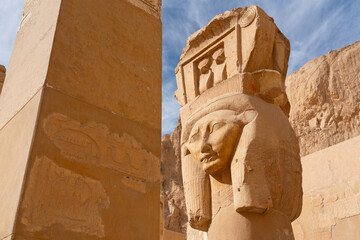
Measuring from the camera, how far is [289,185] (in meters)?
2.96

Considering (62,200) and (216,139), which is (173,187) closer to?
(216,139)

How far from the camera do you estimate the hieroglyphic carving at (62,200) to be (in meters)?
1.49

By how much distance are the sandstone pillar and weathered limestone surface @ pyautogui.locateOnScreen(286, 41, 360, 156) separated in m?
8.54

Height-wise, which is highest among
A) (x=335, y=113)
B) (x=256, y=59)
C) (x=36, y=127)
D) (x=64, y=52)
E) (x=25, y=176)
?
(x=335, y=113)

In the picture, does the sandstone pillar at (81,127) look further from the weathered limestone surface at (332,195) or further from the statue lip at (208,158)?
the weathered limestone surface at (332,195)

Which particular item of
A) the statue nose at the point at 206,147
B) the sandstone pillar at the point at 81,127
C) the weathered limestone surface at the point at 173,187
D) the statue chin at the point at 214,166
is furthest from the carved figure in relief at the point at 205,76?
the weathered limestone surface at the point at 173,187

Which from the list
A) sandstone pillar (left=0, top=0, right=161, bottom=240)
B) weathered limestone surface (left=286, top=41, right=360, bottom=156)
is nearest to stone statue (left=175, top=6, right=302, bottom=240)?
sandstone pillar (left=0, top=0, right=161, bottom=240)

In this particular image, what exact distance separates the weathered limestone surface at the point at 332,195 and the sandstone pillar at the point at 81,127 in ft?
10.1

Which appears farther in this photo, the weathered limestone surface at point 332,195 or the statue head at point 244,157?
the weathered limestone surface at point 332,195

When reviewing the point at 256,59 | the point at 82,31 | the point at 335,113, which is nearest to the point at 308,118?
the point at 335,113

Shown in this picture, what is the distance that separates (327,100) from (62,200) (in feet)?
32.6

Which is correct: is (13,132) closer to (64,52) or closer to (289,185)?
(64,52)

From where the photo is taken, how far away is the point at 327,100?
1050cm

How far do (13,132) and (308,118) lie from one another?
9814 millimetres
